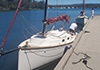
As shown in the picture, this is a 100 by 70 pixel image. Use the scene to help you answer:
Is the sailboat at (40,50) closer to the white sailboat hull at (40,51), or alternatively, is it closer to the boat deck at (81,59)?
the white sailboat hull at (40,51)

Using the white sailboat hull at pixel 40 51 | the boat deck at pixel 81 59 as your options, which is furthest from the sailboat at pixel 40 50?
the boat deck at pixel 81 59

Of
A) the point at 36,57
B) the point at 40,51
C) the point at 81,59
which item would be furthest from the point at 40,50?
the point at 81,59

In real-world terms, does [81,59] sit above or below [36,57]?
above

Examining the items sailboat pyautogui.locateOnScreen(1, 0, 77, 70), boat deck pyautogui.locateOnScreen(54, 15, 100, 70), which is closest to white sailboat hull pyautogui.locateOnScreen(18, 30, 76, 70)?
sailboat pyautogui.locateOnScreen(1, 0, 77, 70)

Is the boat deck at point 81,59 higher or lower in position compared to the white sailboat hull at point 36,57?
higher

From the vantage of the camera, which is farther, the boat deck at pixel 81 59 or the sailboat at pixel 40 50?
the sailboat at pixel 40 50

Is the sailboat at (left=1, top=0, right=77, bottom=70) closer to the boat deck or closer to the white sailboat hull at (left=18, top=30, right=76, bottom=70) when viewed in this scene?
the white sailboat hull at (left=18, top=30, right=76, bottom=70)

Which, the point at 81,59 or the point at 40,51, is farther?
the point at 40,51

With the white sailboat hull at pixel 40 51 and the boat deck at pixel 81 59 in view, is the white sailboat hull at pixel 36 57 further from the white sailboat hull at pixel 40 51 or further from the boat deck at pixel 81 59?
the boat deck at pixel 81 59

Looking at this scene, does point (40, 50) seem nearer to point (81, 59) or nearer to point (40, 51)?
point (40, 51)

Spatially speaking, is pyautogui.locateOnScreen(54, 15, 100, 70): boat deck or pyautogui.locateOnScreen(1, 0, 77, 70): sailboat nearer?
pyautogui.locateOnScreen(54, 15, 100, 70): boat deck

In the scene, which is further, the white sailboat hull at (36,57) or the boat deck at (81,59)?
the white sailboat hull at (36,57)

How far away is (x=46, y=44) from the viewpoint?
36.8 feet

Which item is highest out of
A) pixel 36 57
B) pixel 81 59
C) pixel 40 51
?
pixel 81 59
